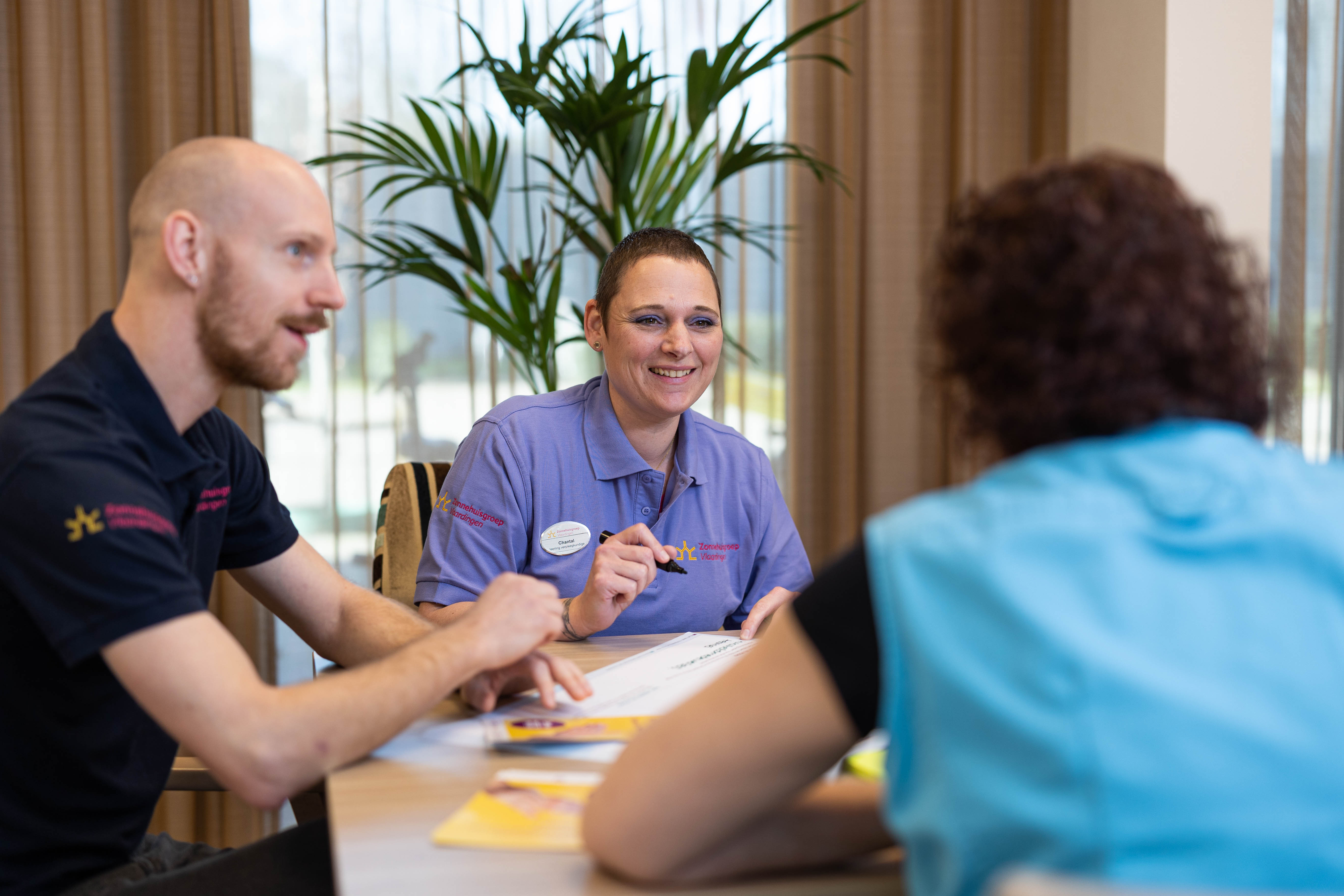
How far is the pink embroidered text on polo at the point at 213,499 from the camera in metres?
1.29

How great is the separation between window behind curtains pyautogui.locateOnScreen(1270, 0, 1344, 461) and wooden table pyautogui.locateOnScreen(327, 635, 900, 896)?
8.87ft

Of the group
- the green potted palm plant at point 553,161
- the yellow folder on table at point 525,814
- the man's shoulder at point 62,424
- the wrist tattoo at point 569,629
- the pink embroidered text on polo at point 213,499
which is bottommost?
the wrist tattoo at point 569,629

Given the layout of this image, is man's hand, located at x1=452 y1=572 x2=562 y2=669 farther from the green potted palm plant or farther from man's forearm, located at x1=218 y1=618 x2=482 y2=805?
the green potted palm plant

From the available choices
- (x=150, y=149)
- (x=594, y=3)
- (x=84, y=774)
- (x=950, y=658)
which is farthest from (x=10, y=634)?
(x=594, y=3)

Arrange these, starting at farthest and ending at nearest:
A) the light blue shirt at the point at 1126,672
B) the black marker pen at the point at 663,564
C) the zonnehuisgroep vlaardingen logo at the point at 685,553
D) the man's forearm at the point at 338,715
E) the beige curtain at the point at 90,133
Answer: the beige curtain at the point at 90,133
the zonnehuisgroep vlaardingen logo at the point at 685,553
the black marker pen at the point at 663,564
the man's forearm at the point at 338,715
the light blue shirt at the point at 1126,672

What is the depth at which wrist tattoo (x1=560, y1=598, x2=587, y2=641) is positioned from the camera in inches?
64.4

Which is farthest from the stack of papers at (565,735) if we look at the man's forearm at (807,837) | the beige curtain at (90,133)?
the beige curtain at (90,133)

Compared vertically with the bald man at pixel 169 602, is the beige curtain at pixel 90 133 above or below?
above

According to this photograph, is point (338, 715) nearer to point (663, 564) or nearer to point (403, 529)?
point (663, 564)

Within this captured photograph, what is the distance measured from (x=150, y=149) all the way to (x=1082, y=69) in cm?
268

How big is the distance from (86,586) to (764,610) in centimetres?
101

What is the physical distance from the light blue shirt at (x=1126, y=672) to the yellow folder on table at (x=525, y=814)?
352 mm

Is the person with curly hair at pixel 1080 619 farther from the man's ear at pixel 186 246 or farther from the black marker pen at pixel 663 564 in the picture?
the black marker pen at pixel 663 564

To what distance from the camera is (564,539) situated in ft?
6.11
